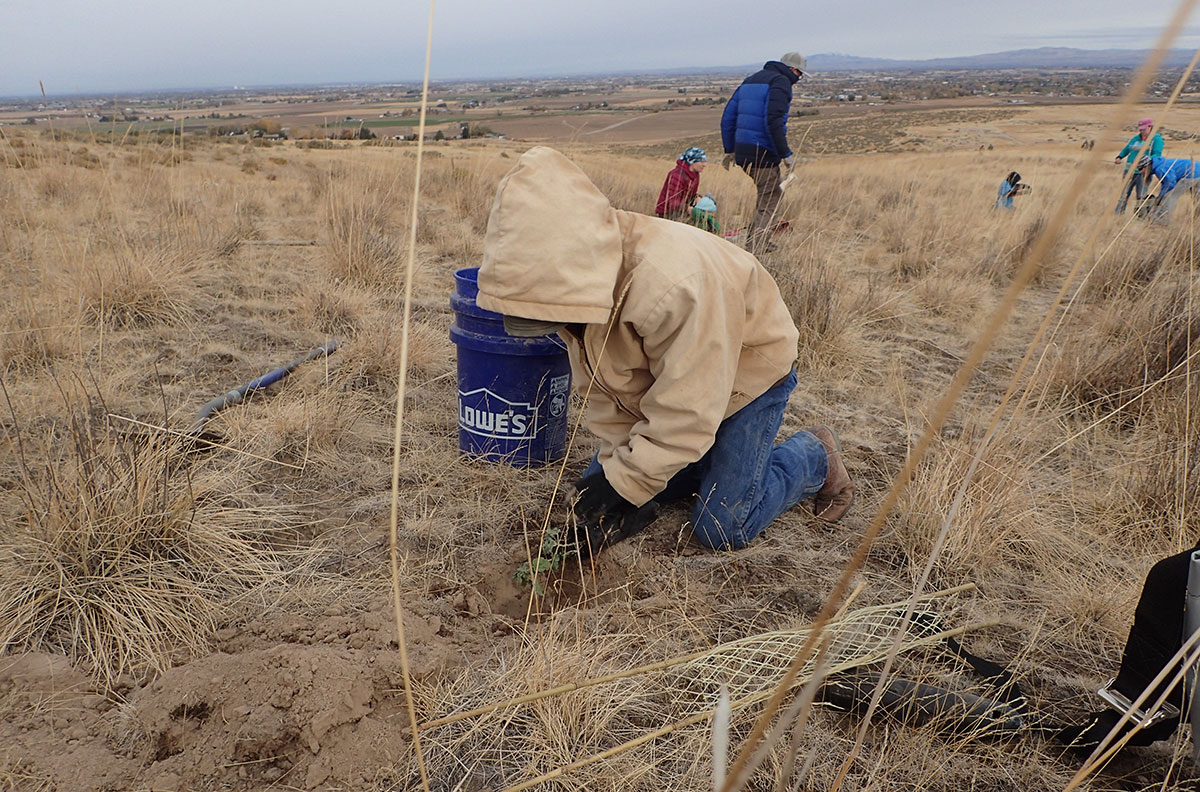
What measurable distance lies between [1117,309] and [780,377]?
3229 millimetres

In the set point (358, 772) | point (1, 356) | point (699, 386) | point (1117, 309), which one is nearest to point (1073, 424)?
point (1117, 309)

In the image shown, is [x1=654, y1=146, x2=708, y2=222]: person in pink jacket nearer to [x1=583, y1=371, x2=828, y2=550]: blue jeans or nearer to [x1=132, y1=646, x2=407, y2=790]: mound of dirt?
[x1=583, y1=371, x2=828, y2=550]: blue jeans

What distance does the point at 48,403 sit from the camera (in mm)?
2824

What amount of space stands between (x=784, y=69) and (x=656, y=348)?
5.21m

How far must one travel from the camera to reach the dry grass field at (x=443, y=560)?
1592 millimetres

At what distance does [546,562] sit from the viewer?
2.09m

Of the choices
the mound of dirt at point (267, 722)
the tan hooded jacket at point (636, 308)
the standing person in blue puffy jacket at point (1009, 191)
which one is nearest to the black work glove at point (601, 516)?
the tan hooded jacket at point (636, 308)

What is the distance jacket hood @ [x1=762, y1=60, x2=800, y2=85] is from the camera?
6.23 m

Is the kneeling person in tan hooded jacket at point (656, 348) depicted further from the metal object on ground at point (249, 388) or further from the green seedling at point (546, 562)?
the metal object on ground at point (249, 388)

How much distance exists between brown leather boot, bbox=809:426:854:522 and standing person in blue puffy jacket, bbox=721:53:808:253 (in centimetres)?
377

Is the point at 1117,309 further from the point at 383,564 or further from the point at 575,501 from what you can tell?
the point at 383,564

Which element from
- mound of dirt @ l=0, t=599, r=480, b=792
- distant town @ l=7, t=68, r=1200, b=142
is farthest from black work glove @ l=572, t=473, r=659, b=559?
distant town @ l=7, t=68, r=1200, b=142

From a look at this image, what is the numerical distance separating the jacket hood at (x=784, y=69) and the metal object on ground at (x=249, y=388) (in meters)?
4.67

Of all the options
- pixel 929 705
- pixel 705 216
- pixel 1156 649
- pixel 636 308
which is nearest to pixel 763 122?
pixel 705 216
